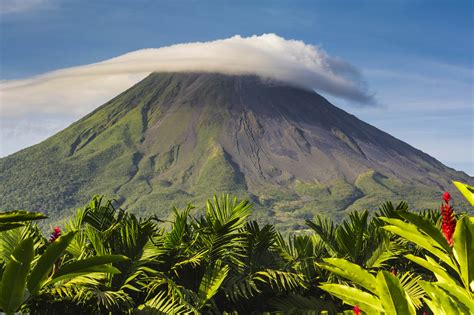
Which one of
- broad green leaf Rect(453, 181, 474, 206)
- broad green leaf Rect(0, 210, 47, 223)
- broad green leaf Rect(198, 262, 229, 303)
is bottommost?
broad green leaf Rect(198, 262, 229, 303)

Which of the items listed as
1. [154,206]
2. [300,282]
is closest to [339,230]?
[300,282]

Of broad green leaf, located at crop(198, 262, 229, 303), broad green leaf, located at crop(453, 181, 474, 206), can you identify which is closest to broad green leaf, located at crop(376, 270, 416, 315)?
broad green leaf, located at crop(453, 181, 474, 206)

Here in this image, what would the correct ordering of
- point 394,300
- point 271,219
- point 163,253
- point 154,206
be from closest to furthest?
point 394,300, point 163,253, point 271,219, point 154,206

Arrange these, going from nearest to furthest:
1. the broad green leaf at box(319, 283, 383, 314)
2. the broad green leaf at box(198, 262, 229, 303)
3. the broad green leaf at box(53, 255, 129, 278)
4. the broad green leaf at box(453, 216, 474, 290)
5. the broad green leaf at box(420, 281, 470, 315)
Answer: the broad green leaf at box(420, 281, 470, 315) < the broad green leaf at box(453, 216, 474, 290) < the broad green leaf at box(319, 283, 383, 314) < the broad green leaf at box(53, 255, 129, 278) < the broad green leaf at box(198, 262, 229, 303)

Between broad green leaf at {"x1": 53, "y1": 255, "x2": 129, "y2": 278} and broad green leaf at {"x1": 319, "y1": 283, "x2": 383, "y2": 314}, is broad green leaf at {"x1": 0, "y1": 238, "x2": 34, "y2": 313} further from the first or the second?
broad green leaf at {"x1": 319, "y1": 283, "x2": 383, "y2": 314}

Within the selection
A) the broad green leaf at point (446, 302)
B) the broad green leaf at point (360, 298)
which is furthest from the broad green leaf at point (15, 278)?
the broad green leaf at point (446, 302)

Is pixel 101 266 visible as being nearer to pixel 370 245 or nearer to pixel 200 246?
pixel 200 246

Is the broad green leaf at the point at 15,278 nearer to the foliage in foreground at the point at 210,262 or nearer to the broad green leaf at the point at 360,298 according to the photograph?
the broad green leaf at the point at 360,298
